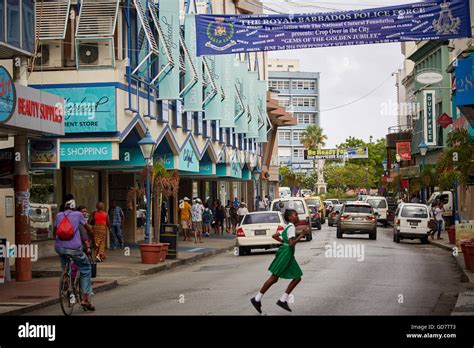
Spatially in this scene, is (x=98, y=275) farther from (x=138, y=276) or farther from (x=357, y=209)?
(x=357, y=209)

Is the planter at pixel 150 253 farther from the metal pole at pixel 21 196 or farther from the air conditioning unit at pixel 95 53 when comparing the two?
the air conditioning unit at pixel 95 53

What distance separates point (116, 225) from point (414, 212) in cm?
1357

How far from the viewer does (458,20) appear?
23656 mm

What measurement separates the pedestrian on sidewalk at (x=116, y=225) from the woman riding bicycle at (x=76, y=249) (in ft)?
58.8

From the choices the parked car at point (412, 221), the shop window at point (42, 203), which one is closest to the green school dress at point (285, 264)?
the shop window at point (42, 203)

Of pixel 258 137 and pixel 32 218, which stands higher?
pixel 258 137

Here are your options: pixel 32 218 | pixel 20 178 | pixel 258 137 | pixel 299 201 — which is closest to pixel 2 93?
pixel 20 178

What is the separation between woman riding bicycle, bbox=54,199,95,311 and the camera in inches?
612

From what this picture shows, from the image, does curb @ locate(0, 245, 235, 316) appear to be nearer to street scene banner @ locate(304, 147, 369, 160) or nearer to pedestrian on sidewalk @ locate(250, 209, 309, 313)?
pedestrian on sidewalk @ locate(250, 209, 309, 313)

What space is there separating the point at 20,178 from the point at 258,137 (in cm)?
4602

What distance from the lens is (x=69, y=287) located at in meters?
15.7

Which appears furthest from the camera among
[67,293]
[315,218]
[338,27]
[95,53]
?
[315,218]

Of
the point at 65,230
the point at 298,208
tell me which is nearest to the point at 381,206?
the point at 298,208
